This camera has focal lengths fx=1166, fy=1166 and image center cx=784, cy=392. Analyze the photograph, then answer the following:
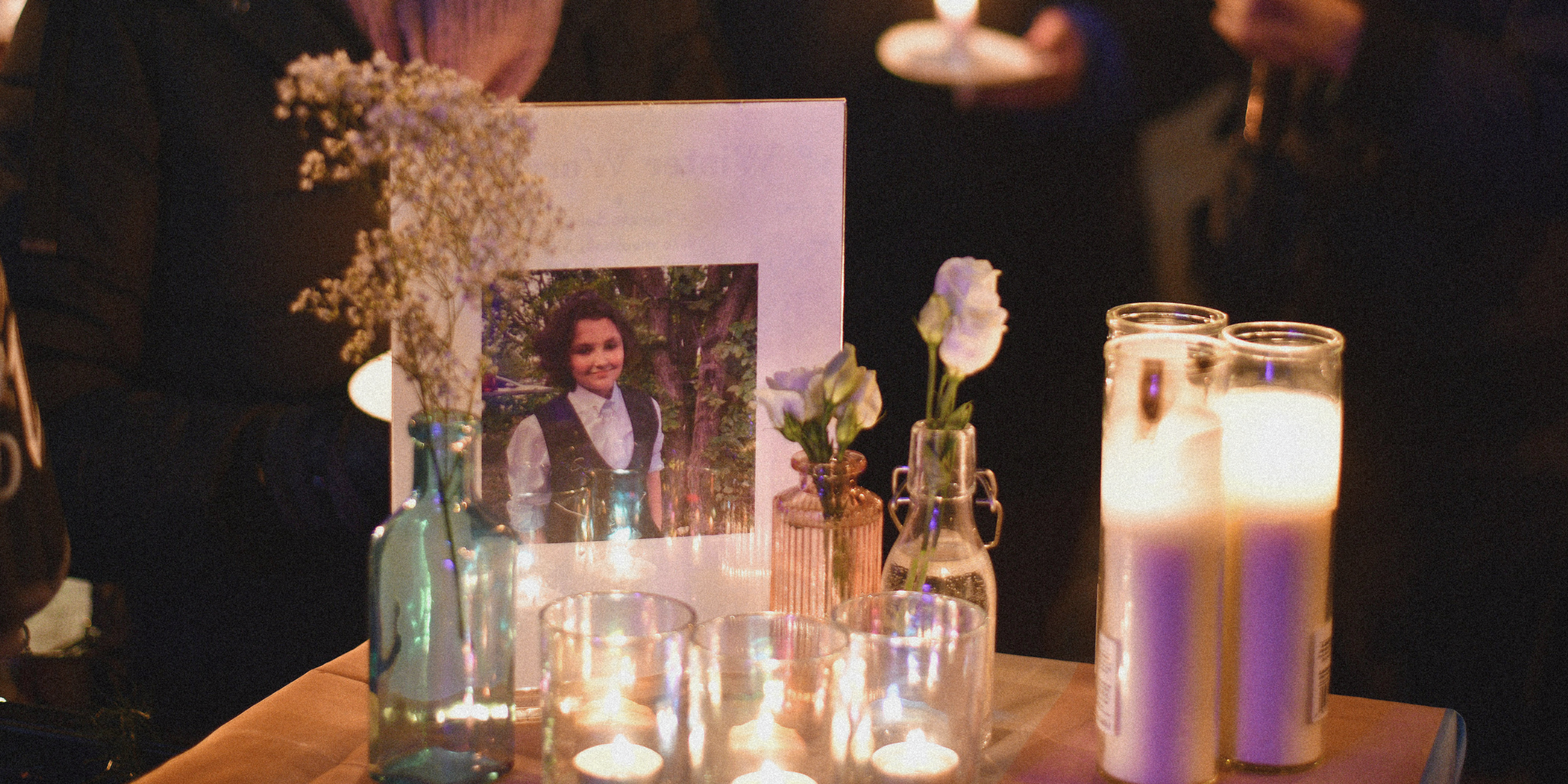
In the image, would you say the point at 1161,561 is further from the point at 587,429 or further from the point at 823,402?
the point at 587,429

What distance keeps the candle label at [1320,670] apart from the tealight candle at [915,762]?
0.26m

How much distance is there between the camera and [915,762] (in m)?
0.71

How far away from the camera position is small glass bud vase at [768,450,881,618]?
83cm

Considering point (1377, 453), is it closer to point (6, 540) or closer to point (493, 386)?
point (493, 386)

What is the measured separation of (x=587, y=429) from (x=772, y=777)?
307 millimetres

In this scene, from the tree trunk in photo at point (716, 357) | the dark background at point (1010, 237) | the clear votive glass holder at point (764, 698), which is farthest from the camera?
the dark background at point (1010, 237)

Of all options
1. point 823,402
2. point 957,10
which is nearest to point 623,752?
point 823,402

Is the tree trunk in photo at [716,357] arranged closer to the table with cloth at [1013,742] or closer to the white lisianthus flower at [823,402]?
the white lisianthus flower at [823,402]

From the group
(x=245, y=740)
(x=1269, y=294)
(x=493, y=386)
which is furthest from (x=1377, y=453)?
(x=245, y=740)

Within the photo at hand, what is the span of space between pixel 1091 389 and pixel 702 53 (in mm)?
459

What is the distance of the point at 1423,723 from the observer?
0.86 meters

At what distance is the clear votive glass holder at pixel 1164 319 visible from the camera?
0.79 meters

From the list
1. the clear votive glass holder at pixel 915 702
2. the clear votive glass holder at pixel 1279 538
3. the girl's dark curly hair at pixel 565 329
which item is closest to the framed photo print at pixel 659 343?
the girl's dark curly hair at pixel 565 329

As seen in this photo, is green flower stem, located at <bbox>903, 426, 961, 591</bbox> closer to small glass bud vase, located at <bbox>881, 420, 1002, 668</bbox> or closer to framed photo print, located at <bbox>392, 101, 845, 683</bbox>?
small glass bud vase, located at <bbox>881, 420, 1002, 668</bbox>
